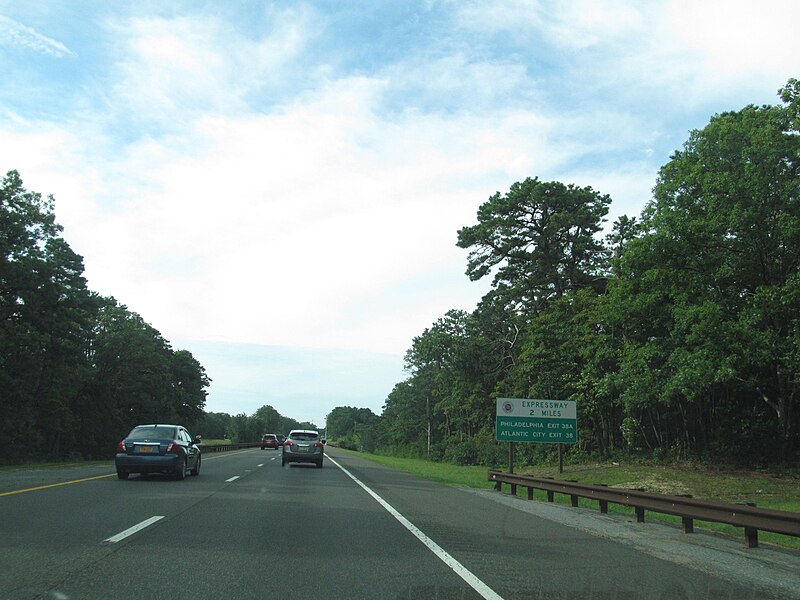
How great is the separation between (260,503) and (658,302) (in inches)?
929

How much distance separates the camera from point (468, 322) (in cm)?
5653

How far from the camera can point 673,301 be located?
102ft

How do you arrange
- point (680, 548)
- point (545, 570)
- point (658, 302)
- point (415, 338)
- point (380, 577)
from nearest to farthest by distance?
point (380, 577) → point (545, 570) → point (680, 548) → point (658, 302) → point (415, 338)

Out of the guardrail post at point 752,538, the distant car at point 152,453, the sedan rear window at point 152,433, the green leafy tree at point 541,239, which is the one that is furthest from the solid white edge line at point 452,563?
the green leafy tree at point 541,239

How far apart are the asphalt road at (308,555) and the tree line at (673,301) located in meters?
17.6

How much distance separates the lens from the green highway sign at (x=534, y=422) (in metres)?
22.2

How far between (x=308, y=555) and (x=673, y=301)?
27.4 metres

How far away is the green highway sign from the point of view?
2222 centimetres

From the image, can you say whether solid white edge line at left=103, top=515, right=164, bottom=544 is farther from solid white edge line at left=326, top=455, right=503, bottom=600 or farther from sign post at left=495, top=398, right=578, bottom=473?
sign post at left=495, top=398, right=578, bottom=473

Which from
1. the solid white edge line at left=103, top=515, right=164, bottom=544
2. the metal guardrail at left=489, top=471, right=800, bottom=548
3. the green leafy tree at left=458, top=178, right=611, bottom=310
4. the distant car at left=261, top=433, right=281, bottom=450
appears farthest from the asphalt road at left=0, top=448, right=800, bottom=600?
the distant car at left=261, top=433, right=281, bottom=450

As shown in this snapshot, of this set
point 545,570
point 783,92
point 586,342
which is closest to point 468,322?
point 586,342

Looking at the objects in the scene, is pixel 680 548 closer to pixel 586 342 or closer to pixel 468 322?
pixel 586 342

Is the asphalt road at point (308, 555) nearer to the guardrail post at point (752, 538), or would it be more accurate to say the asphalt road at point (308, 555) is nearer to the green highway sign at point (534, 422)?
the guardrail post at point (752, 538)

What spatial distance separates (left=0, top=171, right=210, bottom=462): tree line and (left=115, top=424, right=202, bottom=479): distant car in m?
28.7
